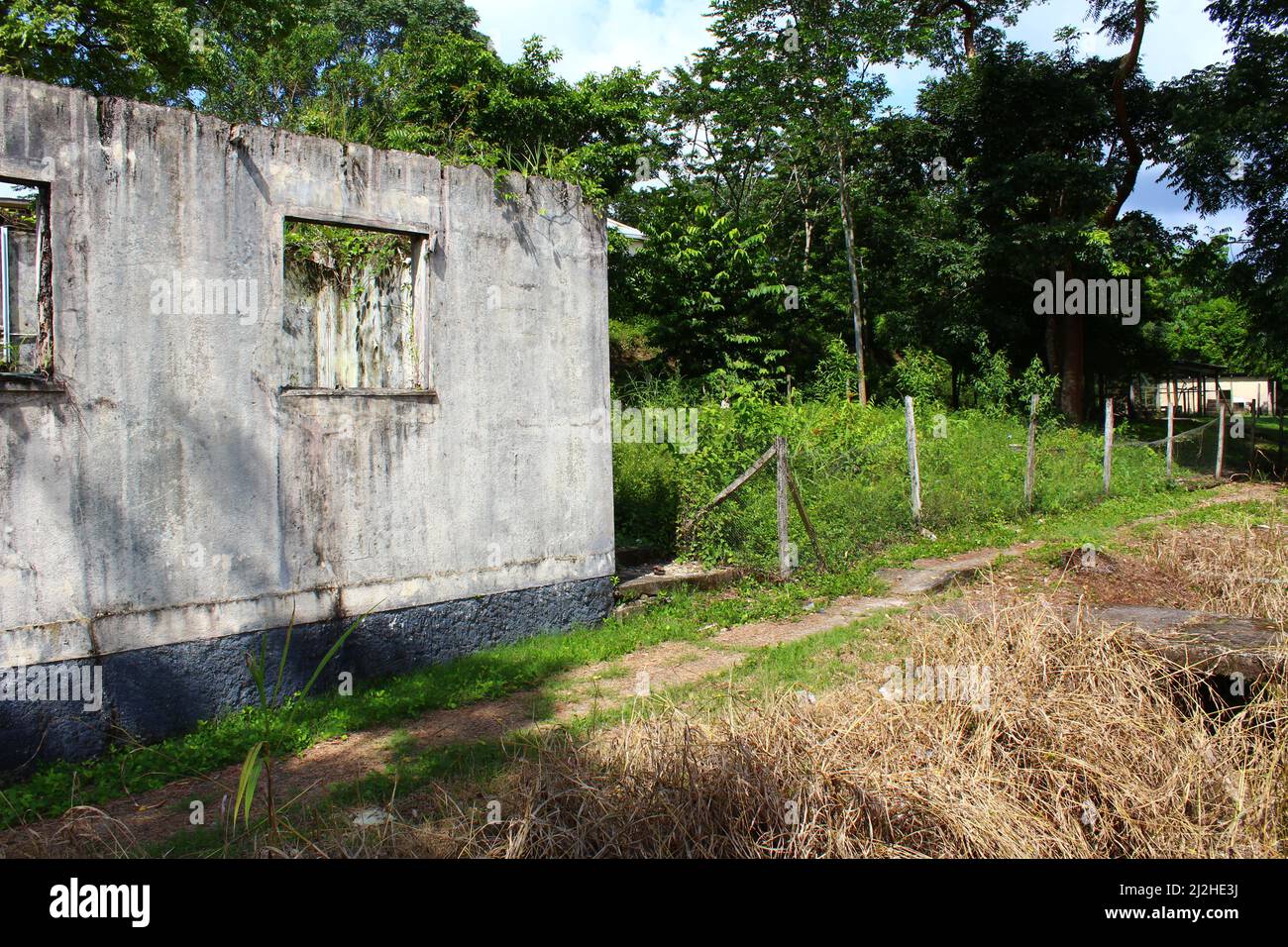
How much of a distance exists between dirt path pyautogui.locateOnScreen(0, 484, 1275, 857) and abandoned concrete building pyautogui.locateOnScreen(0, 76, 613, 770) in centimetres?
78

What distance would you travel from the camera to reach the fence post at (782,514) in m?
9.28

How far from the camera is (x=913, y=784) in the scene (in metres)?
3.95

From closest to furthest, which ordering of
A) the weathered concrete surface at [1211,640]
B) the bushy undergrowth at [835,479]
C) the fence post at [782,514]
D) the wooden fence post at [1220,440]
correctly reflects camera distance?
the weathered concrete surface at [1211,640], the fence post at [782,514], the bushy undergrowth at [835,479], the wooden fence post at [1220,440]

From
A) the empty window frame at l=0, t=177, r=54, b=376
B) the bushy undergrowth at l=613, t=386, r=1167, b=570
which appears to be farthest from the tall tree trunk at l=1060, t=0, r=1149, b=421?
the empty window frame at l=0, t=177, r=54, b=376

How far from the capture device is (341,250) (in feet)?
26.7

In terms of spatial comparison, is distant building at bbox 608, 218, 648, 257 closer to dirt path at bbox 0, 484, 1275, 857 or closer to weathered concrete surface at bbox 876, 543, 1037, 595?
weathered concrete surface at bbox 876, 543, 1037, 595

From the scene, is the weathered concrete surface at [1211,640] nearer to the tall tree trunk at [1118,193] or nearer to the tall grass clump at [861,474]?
the tall grass clump at [861,474]

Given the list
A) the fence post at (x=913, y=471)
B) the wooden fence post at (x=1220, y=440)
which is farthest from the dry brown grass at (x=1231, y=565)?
the wooden fence post at (x=1220, y=440)

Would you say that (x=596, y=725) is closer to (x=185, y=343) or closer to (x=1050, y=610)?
(x=1050, y=610)

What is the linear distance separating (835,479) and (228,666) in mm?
8047

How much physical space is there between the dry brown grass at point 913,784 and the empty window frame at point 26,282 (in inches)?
153
